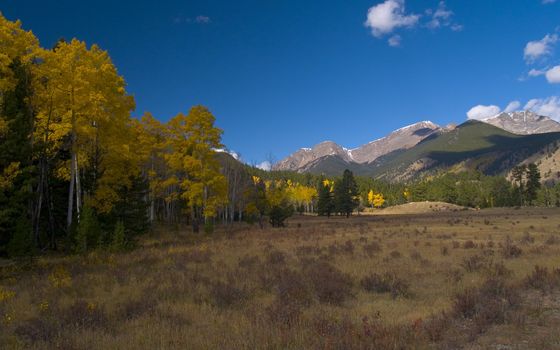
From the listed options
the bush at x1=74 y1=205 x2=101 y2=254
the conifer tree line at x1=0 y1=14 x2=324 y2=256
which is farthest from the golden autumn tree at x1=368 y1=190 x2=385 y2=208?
the bush at x1=74 y1=205 x2=101 y2=254

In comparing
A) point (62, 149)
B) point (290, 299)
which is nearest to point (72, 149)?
point (62, 149)

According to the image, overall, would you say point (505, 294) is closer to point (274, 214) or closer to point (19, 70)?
point (19, 70)

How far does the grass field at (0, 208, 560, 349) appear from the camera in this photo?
23.2 ft

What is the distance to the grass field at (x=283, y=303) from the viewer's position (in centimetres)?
707

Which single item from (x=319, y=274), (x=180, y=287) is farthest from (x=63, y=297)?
(x=319, y=274)

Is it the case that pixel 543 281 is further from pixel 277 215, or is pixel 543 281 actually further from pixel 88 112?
pixel 277 215

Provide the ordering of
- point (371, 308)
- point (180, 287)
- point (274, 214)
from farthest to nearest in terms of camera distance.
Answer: point (274, 214) < point (180, 287) < point (371, 308)

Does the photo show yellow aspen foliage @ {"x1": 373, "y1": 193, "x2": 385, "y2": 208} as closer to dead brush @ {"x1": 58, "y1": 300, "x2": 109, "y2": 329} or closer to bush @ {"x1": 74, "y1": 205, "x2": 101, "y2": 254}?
bush @ {"x1": 74, "y1": 205, "x2": 101, "y2": 254}

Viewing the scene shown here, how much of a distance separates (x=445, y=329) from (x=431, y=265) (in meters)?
8.38

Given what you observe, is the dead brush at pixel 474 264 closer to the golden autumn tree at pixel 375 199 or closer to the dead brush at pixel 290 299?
the dead brush at pixel 290 299

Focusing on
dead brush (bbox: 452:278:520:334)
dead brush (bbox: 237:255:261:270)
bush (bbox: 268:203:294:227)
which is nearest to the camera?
dead brush (bbox: 452:278:520:334)

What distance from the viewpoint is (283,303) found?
386 inches

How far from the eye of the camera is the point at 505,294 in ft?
32.9

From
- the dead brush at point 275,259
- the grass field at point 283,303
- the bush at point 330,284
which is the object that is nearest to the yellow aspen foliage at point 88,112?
the grass field at point 283,303
